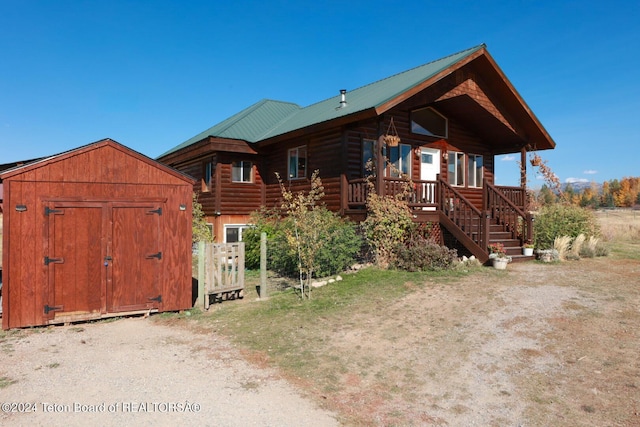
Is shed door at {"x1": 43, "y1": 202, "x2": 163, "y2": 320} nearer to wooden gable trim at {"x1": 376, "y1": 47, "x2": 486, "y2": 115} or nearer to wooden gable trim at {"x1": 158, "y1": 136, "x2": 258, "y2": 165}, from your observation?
wooden gable trim at {"x1": 376, "y1": 47, "x2": 486, "y2": 115}

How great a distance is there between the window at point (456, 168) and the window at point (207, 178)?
392 inches

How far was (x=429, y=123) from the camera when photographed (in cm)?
1739

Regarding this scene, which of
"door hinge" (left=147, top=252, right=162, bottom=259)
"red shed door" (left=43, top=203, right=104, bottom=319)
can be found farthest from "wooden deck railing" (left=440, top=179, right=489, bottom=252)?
"red shed door" (left=43, top=203, right=104, bottom=319)

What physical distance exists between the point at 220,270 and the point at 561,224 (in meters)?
13.5

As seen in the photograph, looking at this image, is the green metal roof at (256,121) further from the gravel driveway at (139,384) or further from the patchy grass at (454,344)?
the gravel driveway at (139,384)

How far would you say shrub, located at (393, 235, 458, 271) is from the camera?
12.1 metres

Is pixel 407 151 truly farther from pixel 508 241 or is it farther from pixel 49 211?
pixel 49 211

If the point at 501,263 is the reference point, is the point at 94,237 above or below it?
above

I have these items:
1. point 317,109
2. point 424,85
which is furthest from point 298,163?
point 424,85

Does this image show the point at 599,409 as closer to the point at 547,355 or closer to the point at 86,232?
the point at 547,355

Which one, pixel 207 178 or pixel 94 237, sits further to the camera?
pixel 207 178

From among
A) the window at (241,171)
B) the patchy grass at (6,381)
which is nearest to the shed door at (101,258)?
the patchy grass at (6,381)

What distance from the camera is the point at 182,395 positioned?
5.07m

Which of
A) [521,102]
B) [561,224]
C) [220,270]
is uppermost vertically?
[521,102]
